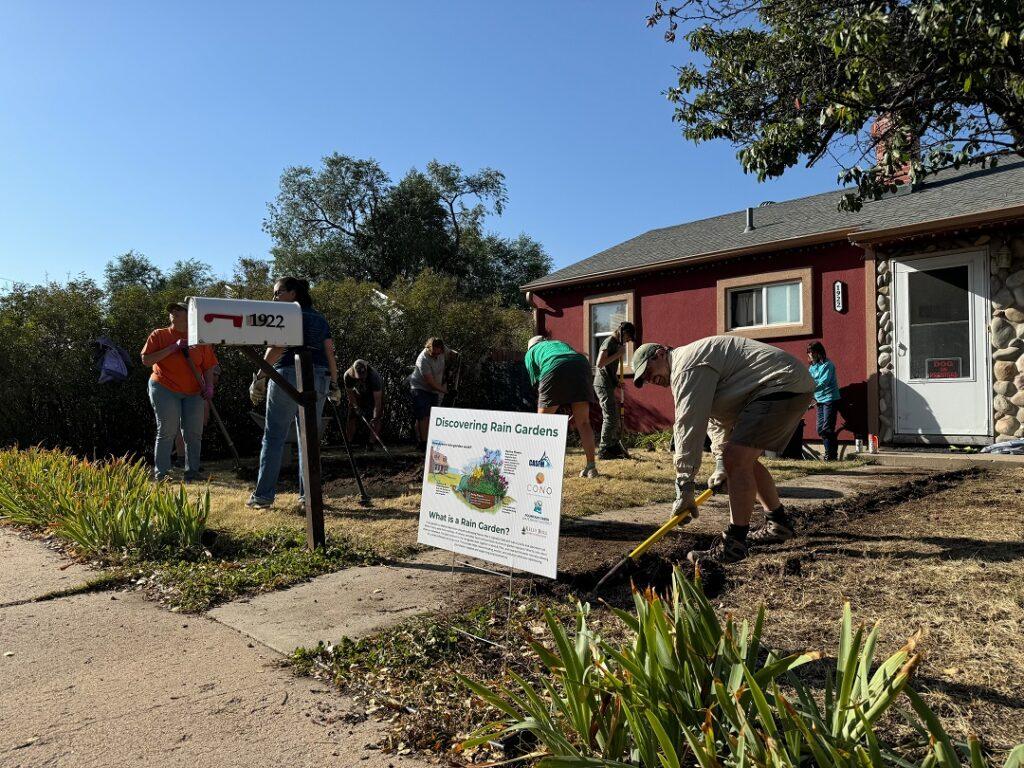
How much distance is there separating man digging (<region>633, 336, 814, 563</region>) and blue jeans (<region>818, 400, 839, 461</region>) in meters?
5.93

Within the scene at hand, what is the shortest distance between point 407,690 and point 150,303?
31.3 feet

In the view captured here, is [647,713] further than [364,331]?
Answer: No

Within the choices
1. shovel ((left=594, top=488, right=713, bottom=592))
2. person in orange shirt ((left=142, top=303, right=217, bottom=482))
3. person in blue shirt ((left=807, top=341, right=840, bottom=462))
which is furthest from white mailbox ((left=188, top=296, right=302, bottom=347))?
person in blue shirt ((left=807, top=341, right=840, bottom=462))

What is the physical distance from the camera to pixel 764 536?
497 centimetres

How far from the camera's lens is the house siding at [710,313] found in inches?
431

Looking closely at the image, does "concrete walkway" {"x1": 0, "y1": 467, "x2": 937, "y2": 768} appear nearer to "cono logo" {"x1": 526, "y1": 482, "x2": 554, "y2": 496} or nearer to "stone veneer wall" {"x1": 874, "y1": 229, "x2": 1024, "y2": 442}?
"cono logo" {"x1": 526, "y1": 482, "x2": 554, "y2": 496}

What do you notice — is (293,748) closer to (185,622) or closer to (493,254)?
(185,622)

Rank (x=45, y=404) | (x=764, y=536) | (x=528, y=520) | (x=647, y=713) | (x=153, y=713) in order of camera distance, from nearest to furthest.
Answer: (x=647, y=713), (x=153, y=713), (x=528, y=520), (x=764, y=536), (x=45, y=404)

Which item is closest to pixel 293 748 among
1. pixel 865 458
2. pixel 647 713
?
pixel 647 713

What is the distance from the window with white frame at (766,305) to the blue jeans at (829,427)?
6.47 ft

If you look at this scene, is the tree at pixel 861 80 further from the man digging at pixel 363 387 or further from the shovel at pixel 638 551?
the man digging at pixel 363 387

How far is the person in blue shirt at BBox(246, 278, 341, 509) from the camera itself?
5.89 m

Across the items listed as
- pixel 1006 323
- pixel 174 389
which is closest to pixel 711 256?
pixel 1006 323

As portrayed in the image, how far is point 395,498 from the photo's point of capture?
7.09m
